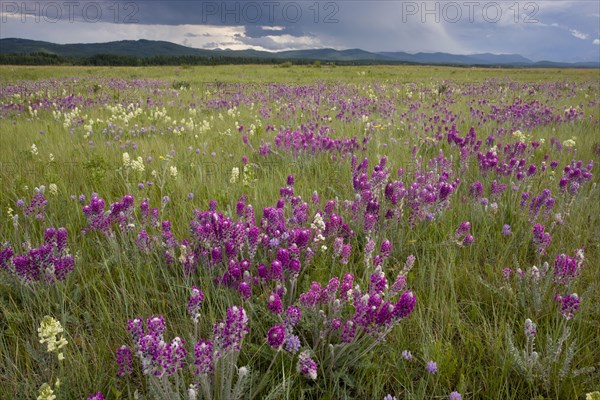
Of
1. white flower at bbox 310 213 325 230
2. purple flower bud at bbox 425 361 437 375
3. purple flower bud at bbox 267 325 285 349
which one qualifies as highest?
white flower at bbox 310 213 325 230

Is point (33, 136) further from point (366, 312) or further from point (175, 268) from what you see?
point (366, 312)

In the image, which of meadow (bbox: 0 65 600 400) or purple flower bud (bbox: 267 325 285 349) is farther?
meadow (bbox: 0 65 600 400)

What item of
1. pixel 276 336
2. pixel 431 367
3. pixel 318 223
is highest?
pixel 318 223

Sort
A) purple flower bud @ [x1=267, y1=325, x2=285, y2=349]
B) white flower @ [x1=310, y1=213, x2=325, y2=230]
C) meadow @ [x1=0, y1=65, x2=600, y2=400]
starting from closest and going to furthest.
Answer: purple flower bud @ [x1=267, y1=325, x2=285, y2=349], meadow @ [x1=0, y1=65, x2=600, y2=400], white flower @ [x1=310, y1=213, x2=325, y2=230]

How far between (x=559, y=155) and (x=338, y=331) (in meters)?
5.81

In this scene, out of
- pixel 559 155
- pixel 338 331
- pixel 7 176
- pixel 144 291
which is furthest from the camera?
pixel 559 155

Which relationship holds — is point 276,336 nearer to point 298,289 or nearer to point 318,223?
point 298,289

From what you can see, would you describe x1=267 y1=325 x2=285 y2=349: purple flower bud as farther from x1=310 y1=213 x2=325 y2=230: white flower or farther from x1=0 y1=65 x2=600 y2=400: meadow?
x1=310 y1=213 x2=325 y2=230: white flower

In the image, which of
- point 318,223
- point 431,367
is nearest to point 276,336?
point 431,367

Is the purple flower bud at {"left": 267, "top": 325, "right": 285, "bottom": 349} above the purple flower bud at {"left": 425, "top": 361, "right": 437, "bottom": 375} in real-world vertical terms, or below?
above

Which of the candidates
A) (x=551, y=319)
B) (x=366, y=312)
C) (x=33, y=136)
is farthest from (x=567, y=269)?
(x=33, y=136)

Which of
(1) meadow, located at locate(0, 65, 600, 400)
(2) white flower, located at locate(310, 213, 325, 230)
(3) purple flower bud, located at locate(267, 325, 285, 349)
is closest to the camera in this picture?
(3) purple flower bud, located at locate(267, 325, 285, 349)

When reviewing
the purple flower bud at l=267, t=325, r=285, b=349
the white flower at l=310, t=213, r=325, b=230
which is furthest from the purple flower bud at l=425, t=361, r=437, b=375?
the white flower at l=310, t=213, r=325, b=230

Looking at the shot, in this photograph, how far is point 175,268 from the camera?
2.83m
